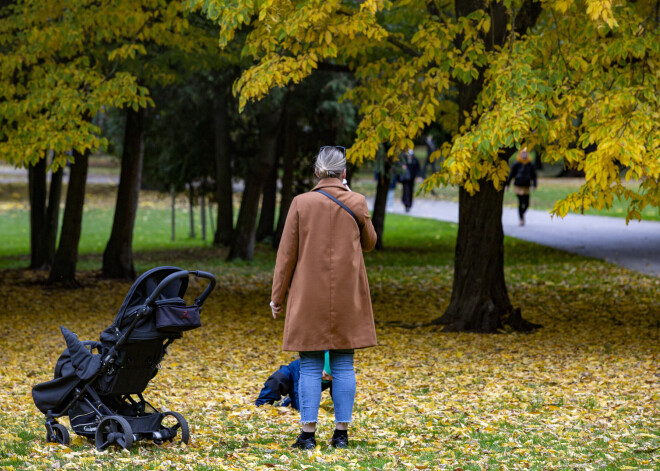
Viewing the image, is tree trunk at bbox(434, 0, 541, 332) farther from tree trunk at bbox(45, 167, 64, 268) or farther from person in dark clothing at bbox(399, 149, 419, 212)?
person in dark clothing at bbox(399, 149, 419, 212)

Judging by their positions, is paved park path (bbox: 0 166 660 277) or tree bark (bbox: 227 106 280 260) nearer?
tree bark (bbox: 227 106 280 260)

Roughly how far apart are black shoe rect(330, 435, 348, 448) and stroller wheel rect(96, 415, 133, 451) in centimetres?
122

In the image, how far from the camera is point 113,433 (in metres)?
5.56

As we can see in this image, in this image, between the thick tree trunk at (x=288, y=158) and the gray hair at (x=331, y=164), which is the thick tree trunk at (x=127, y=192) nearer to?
the thick tree trunk at (x=288, y=158)

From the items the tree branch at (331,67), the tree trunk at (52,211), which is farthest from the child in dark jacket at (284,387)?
the tree trunk at (52,211)

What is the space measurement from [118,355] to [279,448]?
115 centimetres

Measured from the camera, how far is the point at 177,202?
42219 mm

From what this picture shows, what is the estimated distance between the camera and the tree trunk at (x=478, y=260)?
36.2ft

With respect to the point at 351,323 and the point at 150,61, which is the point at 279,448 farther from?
the point at 150,61

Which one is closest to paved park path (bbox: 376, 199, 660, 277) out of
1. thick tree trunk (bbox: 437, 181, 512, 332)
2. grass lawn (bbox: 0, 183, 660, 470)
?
grass lawn (bbox: 0, 183, 660, 470)

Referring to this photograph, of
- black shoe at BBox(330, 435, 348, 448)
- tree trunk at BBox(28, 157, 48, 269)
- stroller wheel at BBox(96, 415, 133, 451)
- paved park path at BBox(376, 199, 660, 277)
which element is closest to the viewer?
stroller wheel at BBox(96, 415, 133, 451)

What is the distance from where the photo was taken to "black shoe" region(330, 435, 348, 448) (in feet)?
18.8

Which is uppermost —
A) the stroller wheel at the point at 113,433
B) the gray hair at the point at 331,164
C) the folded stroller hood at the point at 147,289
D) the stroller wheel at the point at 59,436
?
the gray hair at the point at 331,164

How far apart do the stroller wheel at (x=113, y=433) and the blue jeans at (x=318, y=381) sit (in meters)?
1.03
